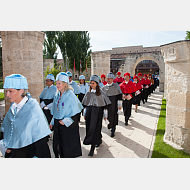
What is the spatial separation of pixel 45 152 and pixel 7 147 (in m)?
0.49

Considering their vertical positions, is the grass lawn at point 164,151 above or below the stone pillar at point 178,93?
Result: below

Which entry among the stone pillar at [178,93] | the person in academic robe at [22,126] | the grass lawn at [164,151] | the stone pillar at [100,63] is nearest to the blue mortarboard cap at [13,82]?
the person in academic robe at [22,126]

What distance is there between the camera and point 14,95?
1977 mm

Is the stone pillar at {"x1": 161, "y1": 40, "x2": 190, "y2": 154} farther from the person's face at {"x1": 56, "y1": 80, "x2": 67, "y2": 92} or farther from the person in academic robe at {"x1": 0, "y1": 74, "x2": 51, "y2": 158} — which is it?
the person in academic robe at {"x1": 0, "y1": 74, "x2": 51, "y2": 158}

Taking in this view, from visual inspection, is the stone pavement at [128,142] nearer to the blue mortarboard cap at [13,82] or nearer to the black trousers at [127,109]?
the black trousers at [127,109]

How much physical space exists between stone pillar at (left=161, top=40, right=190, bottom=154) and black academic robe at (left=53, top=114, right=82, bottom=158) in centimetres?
250

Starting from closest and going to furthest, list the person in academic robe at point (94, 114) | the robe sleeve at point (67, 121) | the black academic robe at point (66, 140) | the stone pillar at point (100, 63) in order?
the robe sleeve at point (67, 121), the black academic robe at point (66, 140), the person in academic robe at point (94, 114), the stone pillar at point (100, 63)

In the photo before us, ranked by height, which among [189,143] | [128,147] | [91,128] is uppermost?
[91,128]

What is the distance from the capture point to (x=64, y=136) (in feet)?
9.58

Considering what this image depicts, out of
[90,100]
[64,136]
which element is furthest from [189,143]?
[64,136]

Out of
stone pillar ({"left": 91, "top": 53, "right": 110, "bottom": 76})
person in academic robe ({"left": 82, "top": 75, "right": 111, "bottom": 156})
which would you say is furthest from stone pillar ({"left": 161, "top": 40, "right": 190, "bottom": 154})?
stone pillar ({"left": 91, "top": 53, "right": 110, "bottom": 76})

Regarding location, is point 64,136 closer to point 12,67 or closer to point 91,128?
point 91,128

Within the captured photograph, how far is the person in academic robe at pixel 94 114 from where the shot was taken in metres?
3.64

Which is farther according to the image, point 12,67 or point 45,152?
point 12,67
